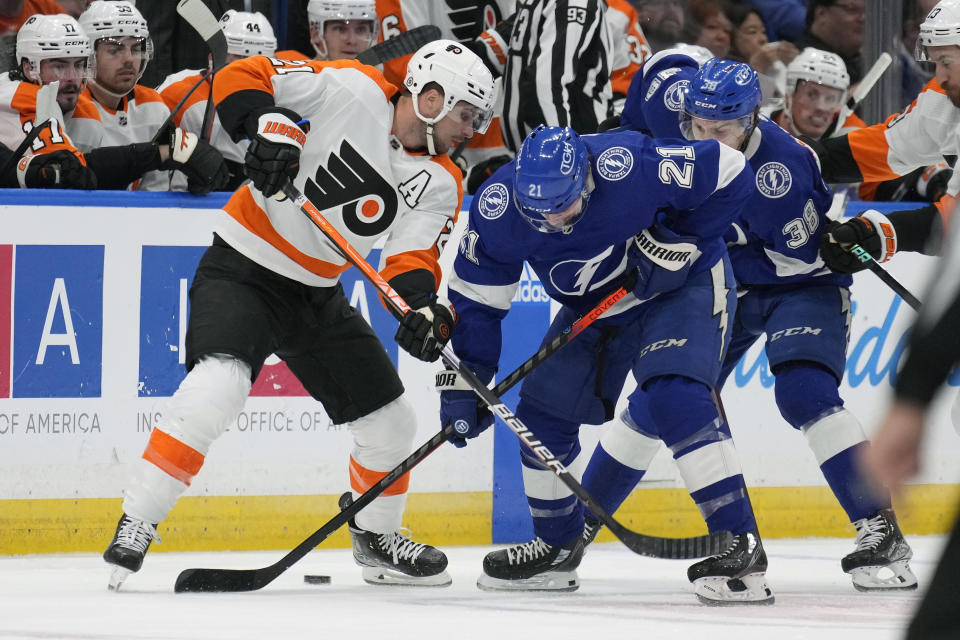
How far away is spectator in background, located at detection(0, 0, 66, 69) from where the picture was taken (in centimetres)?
455

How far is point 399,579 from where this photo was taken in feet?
12.0

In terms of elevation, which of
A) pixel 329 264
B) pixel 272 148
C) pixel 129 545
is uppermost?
pixel 272 148

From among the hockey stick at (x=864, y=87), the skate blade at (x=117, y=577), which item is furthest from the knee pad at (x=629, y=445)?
the hockey stick at (x=864, y=87)

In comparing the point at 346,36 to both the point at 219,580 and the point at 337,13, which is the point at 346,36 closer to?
the point at 337,13

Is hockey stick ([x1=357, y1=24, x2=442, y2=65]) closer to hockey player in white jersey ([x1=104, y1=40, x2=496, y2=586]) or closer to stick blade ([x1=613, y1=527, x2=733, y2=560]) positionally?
hockey player in white jersey ([x1=104, y1=40, x2=496, y2=586])

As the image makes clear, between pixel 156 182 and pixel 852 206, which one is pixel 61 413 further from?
pixel 852 206

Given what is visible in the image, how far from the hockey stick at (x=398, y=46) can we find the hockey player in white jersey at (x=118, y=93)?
878 millimetres

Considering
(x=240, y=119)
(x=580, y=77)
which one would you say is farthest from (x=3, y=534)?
(x=580, y=77)

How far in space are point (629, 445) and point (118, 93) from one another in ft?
7.13

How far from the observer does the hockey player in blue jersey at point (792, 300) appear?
357 cm

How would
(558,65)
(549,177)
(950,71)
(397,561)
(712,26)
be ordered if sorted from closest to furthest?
(549,177)
(397,561)
(950,71)
(558,65)
(712,26)

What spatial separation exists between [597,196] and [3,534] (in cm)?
211

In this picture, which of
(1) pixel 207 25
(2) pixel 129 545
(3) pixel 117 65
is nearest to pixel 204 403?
(2) pixel 129 545

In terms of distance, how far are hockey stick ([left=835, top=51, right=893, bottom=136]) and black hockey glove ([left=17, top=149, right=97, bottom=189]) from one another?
2890mm
